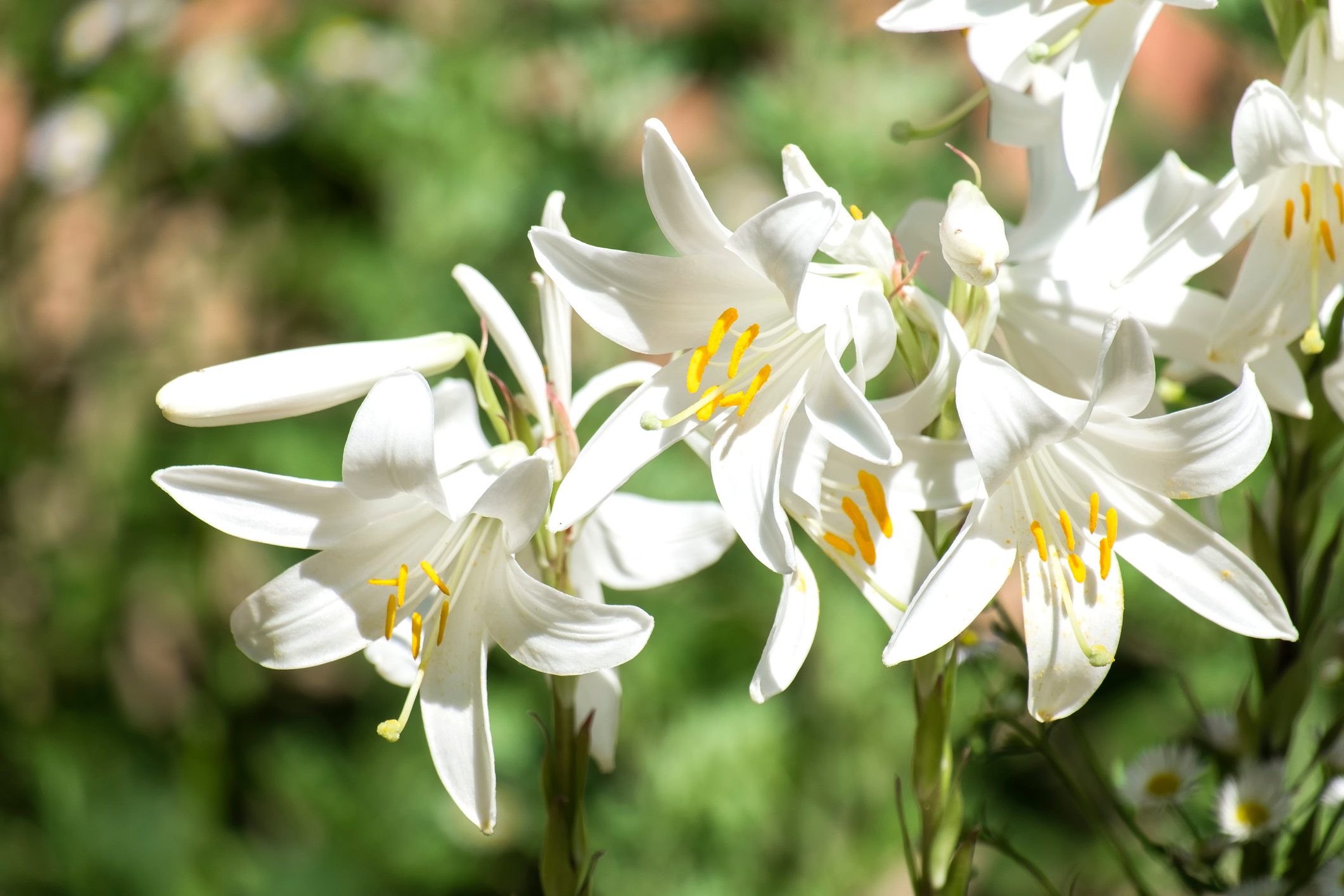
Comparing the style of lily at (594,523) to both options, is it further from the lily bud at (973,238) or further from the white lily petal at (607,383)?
the lily bud at (973,238)

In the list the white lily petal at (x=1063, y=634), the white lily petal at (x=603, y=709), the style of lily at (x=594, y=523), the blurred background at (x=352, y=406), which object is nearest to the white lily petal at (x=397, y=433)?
the style of lily at (x=594, y=523)

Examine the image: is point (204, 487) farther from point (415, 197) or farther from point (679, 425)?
point (415, 197)

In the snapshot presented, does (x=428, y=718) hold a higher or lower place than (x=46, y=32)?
lower

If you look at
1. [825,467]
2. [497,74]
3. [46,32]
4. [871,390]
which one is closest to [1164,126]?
[871,390]

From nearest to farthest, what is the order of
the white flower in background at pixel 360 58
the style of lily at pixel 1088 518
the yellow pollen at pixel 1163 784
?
the style of lily at pixel 1088 518
the yellow pollen at pixel 1163 784
the white flower in background at pixel 360 58

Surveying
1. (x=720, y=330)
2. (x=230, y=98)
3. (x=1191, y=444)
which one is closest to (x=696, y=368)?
(x=720, y=330)

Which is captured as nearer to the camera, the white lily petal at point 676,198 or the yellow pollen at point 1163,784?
the white lily petal at point 676,198
